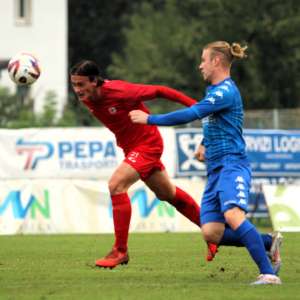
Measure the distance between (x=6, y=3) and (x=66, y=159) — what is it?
24.7 m

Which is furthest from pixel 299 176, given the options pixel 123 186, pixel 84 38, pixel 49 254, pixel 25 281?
pixel 84 38

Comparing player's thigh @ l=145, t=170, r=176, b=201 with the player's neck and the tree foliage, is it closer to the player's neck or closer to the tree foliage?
the player's neck

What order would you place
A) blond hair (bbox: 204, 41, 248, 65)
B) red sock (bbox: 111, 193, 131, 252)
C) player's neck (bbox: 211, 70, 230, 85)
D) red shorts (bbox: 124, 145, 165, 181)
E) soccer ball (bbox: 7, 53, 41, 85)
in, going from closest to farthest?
blond hair (bbox: 204, 41, 248, 65) → player's neck (bbox: 211, 70, 230, 85) → red sock (bbox: 111, 193, 131, 252) → red shorts (bbox: 124, 145, 165, 181) → soccer ball (bbox: 7, 53, 41, 85)

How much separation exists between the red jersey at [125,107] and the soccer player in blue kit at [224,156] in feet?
4.37

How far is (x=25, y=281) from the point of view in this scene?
403 inches

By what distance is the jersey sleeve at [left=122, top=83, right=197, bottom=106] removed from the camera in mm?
11227

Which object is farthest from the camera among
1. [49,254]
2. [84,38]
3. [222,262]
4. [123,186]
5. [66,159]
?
[84,38]

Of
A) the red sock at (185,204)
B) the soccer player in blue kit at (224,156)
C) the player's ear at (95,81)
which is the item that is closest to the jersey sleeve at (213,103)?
the soccer player in blue kit at (224,156)

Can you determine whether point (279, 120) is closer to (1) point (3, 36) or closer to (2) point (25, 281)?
(2) point (25, 281)

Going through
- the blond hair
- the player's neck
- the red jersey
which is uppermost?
the blond hair

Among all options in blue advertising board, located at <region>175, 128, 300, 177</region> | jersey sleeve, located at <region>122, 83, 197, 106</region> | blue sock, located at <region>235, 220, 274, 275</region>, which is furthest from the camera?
blue advertising board, located at <region>175, 128, 300, 177</region>

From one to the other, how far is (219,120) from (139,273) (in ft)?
6.36

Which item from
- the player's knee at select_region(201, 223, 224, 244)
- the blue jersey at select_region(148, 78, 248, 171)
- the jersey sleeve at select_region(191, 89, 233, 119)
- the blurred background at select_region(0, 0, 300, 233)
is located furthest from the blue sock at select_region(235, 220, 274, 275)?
the blurred background at select_region(0, 0, 300, 233)

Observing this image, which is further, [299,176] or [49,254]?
[299,176]
